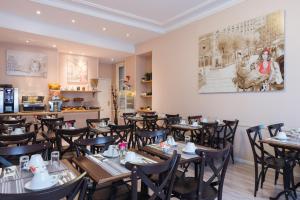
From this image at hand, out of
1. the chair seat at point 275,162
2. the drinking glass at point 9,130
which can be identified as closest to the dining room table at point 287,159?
the chair seat at point 275,162

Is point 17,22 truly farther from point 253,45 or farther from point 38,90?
point 253,45

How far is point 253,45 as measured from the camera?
471 cm

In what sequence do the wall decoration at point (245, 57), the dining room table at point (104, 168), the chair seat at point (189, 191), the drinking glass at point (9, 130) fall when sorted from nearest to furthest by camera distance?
the dining room table at point (104, 168), the chair seat at point (189, 191), the drinking glass at point (9, 130), the wall decoration at point (245, 57)

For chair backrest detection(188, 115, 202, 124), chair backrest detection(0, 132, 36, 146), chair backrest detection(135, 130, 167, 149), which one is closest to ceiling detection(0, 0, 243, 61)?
chair backrest detection(188, 115, 202, 124)

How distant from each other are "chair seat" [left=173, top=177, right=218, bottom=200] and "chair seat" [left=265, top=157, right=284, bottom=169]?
125 cm

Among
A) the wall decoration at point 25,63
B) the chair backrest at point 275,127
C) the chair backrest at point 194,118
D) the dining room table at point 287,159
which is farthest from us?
the wall decoration at point 25,63

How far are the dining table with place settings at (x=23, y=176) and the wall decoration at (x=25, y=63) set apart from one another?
21.2 ft

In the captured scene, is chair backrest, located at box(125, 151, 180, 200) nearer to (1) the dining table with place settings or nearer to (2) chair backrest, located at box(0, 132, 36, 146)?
(1) the dining table with place settings

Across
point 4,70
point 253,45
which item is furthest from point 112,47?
point 253,45

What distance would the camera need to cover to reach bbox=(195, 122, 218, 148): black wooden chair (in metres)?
4.40

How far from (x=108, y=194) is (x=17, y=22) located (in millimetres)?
5766

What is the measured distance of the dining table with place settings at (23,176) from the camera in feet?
5.10

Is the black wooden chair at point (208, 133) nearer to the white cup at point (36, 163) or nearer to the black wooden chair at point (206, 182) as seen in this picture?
the black wooden chair at point (206, 182)

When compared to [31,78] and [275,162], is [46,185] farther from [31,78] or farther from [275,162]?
[31,78]
